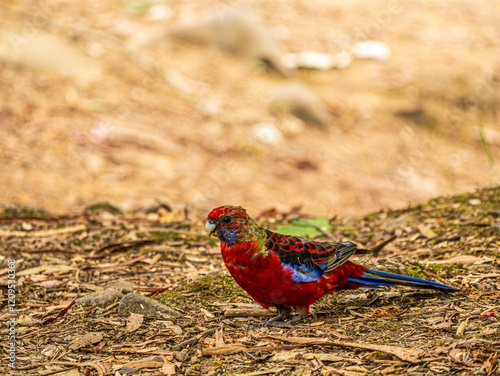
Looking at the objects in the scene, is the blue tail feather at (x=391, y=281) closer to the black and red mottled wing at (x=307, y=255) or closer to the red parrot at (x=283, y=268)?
the red parrot at (x=283, y=268)

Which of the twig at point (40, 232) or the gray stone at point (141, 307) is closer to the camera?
the gray stone at point (141, 307)

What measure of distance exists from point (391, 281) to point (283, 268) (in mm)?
710

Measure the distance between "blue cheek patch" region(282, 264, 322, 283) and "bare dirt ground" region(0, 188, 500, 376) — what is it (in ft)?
0.90

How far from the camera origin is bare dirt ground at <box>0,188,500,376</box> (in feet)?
8.84

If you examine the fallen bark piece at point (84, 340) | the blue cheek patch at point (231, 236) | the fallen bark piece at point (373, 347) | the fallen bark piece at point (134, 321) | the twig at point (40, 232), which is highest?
the blue cheek patch at point (231, 236)

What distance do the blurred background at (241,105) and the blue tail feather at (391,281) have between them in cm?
292

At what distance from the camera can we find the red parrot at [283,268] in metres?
3.21

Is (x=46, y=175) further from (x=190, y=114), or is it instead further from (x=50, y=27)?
(x=50, y=27)

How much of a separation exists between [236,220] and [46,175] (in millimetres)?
4550

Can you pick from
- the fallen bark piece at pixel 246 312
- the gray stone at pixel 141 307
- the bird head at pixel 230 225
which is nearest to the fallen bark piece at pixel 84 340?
the gray stone at pixel 141 307

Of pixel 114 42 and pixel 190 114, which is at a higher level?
pixel 114 42

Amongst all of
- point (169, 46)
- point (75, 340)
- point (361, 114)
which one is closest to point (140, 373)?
point (75, 340)

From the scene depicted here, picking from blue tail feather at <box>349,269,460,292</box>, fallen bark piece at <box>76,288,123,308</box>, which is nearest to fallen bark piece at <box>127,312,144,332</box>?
fallen bark piece at <box>76,288,123,308</box>

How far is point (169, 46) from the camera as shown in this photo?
392 inches
